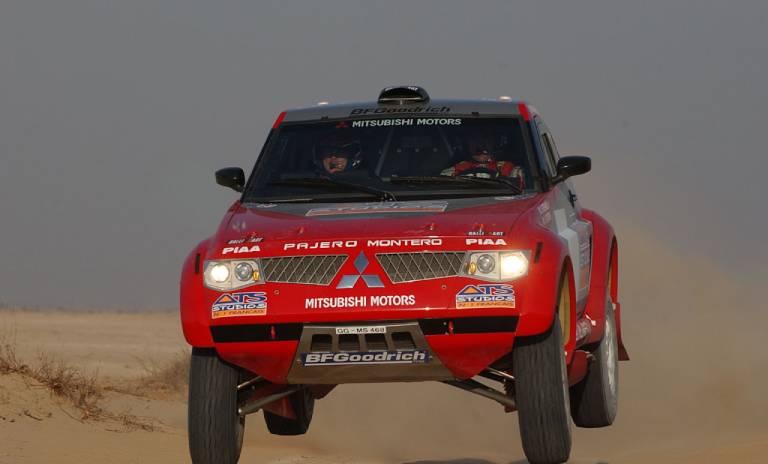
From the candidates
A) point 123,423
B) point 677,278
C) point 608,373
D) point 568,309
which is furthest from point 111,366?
point 568,309

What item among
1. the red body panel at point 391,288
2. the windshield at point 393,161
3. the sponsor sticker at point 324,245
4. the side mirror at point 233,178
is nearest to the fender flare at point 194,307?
the red body panel at point 391,288

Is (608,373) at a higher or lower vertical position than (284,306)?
lower

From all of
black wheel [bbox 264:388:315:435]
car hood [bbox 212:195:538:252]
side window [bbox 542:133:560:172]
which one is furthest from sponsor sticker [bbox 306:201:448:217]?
black wheel [bbox 264:388:315:435]

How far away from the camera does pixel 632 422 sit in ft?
48.5

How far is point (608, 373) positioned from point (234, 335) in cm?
366

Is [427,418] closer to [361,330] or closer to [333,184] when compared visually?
[333,184]

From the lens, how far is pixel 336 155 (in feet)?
32.0

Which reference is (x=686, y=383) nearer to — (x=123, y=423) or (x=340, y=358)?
(x=123, y=423)

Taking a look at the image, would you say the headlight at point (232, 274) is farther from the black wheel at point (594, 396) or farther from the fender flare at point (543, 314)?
the black wheel at point (594, 396)

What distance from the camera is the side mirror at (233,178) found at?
9.85m

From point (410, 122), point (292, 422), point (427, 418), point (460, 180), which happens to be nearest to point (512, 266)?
point (460, 180)

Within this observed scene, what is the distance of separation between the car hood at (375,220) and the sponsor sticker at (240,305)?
33 cm

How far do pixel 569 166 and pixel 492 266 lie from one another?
179cm


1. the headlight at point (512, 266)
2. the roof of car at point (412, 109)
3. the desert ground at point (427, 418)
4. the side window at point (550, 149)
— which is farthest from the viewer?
the desert ground at point (427, 418)
